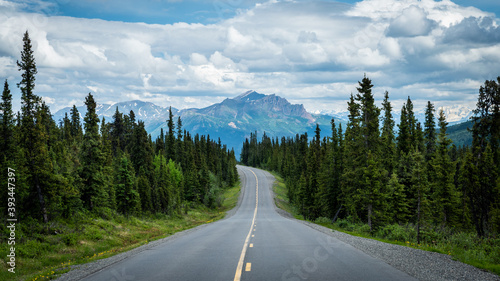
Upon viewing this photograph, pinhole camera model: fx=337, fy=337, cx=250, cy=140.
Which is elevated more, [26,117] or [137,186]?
[26,117]

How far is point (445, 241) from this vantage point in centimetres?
2495

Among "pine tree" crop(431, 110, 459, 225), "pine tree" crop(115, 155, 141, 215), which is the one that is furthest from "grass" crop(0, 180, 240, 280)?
"pine tree" crop(431, 110, 459, 225)

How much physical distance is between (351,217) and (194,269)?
35.6 metres

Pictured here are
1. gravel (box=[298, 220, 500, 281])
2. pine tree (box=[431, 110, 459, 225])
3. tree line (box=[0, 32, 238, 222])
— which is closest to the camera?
gravel (box=[298, 220, 500, 281])

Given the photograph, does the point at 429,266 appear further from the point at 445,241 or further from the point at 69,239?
the point at 69,239

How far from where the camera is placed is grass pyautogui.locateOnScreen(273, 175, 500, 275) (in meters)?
12.4

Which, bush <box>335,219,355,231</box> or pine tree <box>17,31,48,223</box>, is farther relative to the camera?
bush <box>335,219,355,231</box>

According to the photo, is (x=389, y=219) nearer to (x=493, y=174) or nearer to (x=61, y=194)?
(x=493, y=174)

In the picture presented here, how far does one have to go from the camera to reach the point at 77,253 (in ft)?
69.5

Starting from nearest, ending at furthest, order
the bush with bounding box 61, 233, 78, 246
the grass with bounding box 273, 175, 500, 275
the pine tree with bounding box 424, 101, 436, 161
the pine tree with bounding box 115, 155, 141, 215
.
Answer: the grass with bounding box 273, 175, 500, 275 → the bush with bounding box 61, 233, 78, 246 → the pine tree with bounding box 115, 155, 141, 215 → the pine tree with bounding box 424, 101, 436, 161

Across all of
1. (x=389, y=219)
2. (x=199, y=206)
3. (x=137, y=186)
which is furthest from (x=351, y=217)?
(x=199, y=206)

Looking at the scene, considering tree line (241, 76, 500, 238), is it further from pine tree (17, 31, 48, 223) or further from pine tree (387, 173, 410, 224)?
pine tree (17, 31, 48, 223)

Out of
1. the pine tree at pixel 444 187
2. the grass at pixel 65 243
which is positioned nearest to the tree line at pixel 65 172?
the grass at pixel 65 243

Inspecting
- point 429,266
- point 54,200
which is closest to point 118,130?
point 54,200
